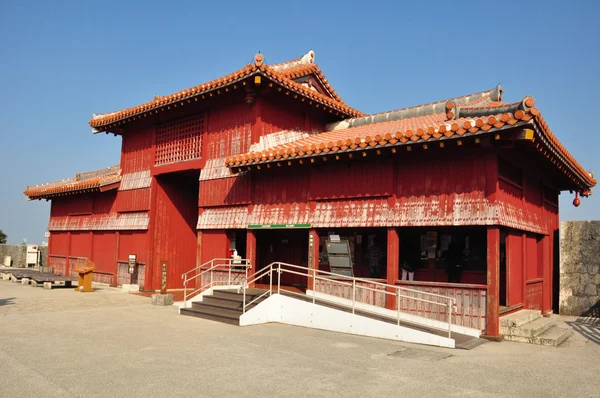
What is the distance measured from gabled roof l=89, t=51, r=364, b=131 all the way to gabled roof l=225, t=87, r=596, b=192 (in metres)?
1.15

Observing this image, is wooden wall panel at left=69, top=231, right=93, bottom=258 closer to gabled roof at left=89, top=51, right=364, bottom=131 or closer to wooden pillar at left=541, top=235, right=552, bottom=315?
gabled roof at left=89, top=51, right=364, bottom=131

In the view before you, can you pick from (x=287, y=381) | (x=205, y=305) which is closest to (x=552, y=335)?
(x=287, y=381)

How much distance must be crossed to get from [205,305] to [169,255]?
20.7ft

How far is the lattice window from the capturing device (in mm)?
16750

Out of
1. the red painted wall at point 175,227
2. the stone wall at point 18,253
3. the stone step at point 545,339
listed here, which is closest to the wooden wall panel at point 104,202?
the red painted wall at point 175,227

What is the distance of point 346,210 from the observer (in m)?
12.3

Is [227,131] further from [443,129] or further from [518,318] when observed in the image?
[518,318]

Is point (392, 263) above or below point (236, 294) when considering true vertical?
above

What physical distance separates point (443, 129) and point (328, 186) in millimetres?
3813

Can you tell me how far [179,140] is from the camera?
57.4 feet

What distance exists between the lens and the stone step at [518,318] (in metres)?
10.1

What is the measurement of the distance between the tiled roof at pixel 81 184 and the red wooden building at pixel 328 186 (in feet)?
0.50


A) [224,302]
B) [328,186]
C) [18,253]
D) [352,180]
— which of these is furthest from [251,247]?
[18,253]

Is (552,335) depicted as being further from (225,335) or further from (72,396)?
(72,396)
